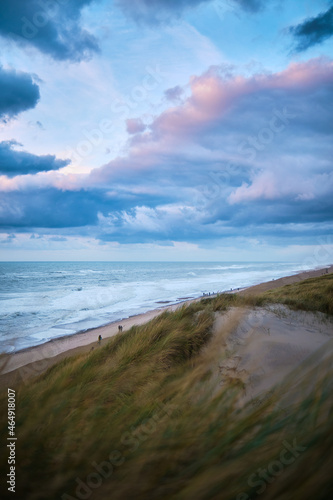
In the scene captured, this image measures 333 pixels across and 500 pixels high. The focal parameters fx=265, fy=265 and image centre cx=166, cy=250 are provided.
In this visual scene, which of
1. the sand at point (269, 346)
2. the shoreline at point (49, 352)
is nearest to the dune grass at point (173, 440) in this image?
the sand at point (269, 346)

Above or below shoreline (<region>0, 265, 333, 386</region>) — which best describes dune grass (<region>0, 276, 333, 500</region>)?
above

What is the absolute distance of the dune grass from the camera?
1336 millimetres

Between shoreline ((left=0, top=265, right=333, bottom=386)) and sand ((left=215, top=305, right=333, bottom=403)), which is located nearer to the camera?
sand ((left=215, top=305, right=333, bottom=403))

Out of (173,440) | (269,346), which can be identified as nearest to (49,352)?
(269,346)

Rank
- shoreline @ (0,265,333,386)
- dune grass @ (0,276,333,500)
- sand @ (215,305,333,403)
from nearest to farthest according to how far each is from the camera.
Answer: dune grass @ (0,276,333,500) → sand @ (215,305,333,403) → shoreline @ (0,265,333,386)

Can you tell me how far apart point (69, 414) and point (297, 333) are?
158 inches

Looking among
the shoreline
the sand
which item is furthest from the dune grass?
the shoreline

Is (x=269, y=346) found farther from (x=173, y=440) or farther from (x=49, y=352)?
(x=49, y=352)

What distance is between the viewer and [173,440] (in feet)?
6.10

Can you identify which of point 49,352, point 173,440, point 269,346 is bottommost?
point 49,352

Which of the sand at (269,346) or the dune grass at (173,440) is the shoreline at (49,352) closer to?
the sand at (269,346)

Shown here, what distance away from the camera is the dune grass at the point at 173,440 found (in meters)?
1.34

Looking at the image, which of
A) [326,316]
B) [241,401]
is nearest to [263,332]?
[241,401]

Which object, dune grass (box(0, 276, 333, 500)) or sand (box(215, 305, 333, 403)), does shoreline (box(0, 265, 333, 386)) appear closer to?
sand (box(215, 305, 333, 403))
